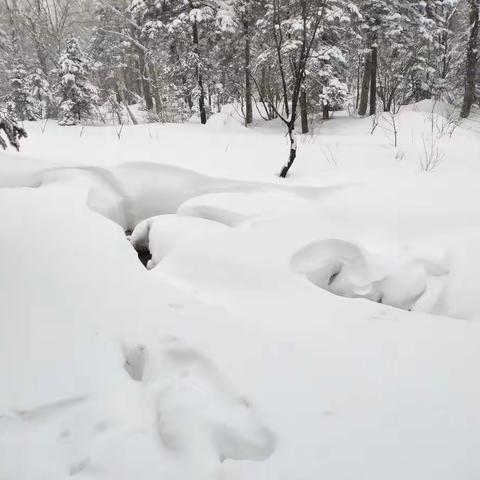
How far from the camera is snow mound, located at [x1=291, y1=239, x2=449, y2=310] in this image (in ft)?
11.0

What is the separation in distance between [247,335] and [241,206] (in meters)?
2.32

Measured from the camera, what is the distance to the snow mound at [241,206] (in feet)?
14.4

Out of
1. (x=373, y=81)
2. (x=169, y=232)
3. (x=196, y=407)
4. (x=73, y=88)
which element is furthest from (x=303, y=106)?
(x=196, y=407)

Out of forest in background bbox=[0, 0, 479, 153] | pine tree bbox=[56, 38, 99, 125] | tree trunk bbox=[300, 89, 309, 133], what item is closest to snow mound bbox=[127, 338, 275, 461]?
forest in background bbox=[0, 0, 479, 153]

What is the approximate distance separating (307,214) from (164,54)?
15050 mm

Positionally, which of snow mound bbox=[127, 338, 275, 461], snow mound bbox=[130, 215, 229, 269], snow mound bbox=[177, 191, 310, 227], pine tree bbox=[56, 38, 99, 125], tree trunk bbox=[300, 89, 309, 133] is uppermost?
pine tree bbox=[56, 38, 99, 125]

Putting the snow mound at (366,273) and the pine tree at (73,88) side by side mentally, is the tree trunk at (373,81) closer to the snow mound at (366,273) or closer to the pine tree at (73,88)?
the pine tree at (73,88)

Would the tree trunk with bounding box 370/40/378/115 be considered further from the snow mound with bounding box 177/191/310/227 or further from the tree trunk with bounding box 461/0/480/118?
the snow mound with bounding box 177/191/310/227

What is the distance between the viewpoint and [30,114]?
1675 cm

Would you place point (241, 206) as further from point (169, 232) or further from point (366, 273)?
point (366, 273)

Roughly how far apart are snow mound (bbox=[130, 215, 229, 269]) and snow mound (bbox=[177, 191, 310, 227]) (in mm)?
218

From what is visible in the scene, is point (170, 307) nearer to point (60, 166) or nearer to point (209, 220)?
point (209, 220)

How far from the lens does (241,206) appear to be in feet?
15.0

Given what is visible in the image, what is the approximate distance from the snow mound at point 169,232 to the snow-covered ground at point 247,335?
2 cm
